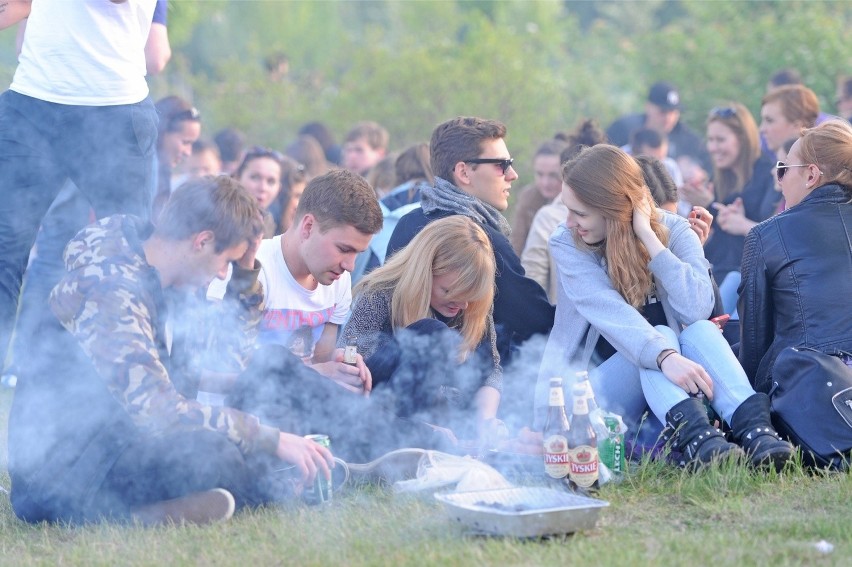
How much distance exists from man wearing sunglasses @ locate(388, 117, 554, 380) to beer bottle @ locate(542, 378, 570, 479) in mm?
1212

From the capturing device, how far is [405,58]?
14.0m

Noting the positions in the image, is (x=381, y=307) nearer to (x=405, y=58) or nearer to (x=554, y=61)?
(x=405, y=58)

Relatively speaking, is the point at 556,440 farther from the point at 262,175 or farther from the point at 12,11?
the point at 262,175

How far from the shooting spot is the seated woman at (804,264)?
4669 millimetres

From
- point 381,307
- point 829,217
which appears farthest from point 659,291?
point 381,307

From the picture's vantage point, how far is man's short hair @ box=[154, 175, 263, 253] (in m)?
3.79

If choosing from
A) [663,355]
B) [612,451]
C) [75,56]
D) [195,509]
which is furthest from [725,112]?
[195,509]

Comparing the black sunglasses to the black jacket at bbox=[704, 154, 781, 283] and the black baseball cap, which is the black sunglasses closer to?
the black jacket at bbox=[704, 154, 781, 283]

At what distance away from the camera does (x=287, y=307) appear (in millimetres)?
4953

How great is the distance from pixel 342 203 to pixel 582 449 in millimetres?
1580

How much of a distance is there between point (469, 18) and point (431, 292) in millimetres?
18209

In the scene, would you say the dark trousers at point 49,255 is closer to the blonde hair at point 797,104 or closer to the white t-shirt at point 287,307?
the white t-shirt at point 287,307

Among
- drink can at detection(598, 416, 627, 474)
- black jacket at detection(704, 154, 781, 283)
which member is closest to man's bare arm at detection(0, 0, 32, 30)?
drink can at detection(598, 416, 627, 474)

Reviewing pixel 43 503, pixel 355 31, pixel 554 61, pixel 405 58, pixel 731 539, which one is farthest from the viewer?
pixel 355 31
